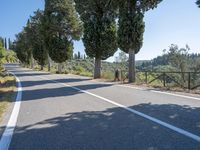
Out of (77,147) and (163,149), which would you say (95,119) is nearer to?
(77,147)

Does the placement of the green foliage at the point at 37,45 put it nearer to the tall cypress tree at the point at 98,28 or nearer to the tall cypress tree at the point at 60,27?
the tall cypress tree at the point at 60,27

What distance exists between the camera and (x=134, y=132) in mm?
6910

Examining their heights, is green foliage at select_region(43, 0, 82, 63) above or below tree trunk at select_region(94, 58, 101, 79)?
above

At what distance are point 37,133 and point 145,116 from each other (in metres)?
3.03

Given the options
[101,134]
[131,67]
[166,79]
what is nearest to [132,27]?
[131,67]

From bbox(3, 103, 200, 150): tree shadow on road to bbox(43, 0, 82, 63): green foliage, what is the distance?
4139 cm

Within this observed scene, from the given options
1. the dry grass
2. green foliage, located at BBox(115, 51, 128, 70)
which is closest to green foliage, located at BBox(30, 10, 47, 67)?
green foliage, located at BBox(115, 51, 128, 70)

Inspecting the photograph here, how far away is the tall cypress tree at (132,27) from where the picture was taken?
81.4 ft

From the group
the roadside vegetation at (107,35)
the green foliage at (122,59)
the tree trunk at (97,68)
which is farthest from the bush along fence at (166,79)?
the green foliage at (122,59)

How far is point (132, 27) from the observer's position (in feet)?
81.6

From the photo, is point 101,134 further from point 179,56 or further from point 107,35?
point 179,56

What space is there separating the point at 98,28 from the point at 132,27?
769 cm

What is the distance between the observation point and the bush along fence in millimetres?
18112

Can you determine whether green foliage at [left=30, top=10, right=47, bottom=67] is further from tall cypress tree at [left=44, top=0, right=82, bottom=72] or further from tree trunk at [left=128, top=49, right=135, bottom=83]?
tree trunk at [left=128, top=49, right=135, bottom=83]
